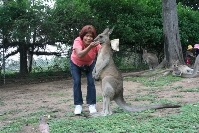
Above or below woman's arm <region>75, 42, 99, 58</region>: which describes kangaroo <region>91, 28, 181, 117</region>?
below

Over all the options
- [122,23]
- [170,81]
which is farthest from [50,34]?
[170,81]

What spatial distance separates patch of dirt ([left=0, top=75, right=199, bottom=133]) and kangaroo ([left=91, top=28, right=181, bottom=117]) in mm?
518

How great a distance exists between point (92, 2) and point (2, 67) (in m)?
4.47

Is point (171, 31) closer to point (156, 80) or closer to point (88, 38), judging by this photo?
point (156, 80)

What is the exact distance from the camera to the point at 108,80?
5527mm

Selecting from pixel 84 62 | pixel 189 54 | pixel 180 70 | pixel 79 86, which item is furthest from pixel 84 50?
pixel 189 54

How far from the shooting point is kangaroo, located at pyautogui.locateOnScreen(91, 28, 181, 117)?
5.49 m

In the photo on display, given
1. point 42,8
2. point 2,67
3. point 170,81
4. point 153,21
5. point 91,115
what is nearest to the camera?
point 91,115

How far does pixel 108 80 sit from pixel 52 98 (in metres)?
3.44

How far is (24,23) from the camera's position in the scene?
35.7ft

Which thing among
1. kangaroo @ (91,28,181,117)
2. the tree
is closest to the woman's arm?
kangaroo @ (91,28,181,117)

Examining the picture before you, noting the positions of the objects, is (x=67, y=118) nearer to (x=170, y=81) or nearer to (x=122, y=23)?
(x=170, y=81)

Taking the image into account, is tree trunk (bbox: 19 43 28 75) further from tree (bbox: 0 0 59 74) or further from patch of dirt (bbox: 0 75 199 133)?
patch of dirt (bbox: 0 75 199 133)

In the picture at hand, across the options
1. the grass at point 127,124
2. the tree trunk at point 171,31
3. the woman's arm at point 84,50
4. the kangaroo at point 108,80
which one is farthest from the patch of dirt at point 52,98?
the tree trunk at point 171,31
